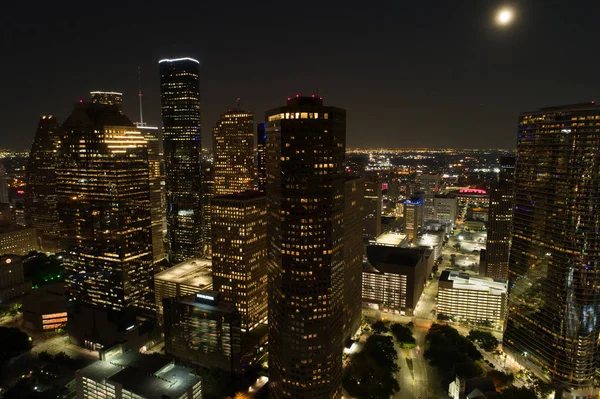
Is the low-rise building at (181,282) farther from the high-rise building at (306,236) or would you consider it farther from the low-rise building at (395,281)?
the low-rise building at (395,281)

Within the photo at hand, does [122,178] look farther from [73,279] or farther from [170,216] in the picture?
[170,216]

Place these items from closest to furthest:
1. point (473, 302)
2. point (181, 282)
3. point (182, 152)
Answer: point (181, 282), point (473, 302), point (182, 152)

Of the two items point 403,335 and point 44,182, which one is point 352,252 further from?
point 44,182

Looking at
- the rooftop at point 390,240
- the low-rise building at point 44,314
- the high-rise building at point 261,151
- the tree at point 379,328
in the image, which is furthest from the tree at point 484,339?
the low-rise building at point 44,314

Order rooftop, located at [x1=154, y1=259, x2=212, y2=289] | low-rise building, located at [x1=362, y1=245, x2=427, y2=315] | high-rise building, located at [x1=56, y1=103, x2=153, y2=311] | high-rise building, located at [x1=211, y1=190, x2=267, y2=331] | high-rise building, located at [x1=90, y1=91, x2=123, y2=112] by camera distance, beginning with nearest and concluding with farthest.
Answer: high-rise building, located at [x1=211, y1=190, x2=267, y2=331] → high-rise building, located at [x1=56, y1=103, x2=153, y2=311] → rooftop, located at [x1=154, y1=259, x2=212, y2=289] → low-rise building, located at [x1=362, y1=245, x2=427, y2=315] → high-rise building, located at [x1=90, y1=91, x2=123, y2=112]

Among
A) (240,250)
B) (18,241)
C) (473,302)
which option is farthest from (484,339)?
(18,241)

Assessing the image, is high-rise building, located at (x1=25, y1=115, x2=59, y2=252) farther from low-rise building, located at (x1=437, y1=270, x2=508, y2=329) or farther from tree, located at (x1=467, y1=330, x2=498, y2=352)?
tree, located at (x1=467, y1=330, x2=498, y2=352)

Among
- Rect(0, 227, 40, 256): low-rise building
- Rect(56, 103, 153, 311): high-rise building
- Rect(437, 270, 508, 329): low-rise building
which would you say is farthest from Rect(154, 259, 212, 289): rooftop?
Rect(0, 227, 40, 256): low-rise building
